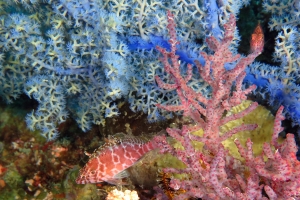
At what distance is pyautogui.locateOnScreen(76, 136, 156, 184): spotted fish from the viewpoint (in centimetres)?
331

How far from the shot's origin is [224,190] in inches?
89.0

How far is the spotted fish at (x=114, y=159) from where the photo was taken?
3309 mm

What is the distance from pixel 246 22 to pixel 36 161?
382 cm

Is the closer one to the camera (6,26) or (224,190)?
(224,190)

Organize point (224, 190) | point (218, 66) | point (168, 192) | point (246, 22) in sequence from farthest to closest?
point (246, 22)
point (168, 192)
point (218, 66)
point (224, 190)

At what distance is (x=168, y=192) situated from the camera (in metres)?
2.98

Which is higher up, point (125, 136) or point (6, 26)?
point (6, 26)

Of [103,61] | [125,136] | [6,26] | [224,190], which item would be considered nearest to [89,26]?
[103,61]

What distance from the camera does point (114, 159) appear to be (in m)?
3.34

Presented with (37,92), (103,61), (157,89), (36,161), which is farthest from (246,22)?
(36,161)

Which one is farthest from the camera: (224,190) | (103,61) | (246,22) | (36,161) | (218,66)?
(36,161)

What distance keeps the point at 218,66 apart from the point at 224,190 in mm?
1042

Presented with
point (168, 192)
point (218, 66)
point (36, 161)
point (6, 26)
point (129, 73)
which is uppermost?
point (6, 26)

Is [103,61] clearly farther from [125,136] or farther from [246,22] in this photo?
[246,22]
